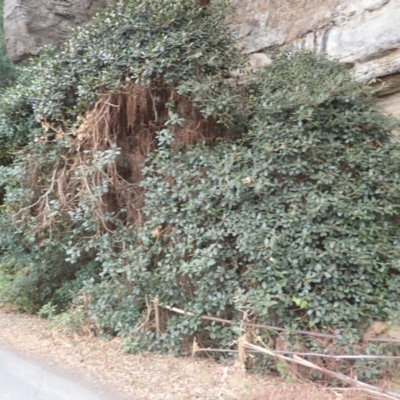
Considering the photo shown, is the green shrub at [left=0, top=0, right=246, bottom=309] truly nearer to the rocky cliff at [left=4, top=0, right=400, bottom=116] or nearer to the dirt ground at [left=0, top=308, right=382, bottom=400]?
the dirt ground at [left=0, top=308, right=382, bottom=400]

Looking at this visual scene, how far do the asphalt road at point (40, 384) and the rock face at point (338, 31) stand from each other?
18.1ft

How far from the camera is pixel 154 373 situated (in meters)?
4.77

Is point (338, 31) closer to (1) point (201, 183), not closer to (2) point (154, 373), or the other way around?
(1) point (201, 183)

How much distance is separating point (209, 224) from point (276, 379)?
195cm

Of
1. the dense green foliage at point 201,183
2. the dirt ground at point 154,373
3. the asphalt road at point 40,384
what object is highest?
the dense green foliage at point 201,183

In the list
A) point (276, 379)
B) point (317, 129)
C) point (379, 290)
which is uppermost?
point (317, 129)

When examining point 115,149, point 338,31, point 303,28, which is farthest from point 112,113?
point 338,31

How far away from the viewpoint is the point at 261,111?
5379 millimetres

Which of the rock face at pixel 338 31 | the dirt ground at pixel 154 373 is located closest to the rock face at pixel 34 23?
the rock face at pixel 338 31

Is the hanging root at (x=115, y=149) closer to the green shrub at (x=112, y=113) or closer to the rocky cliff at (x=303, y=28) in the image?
the green shrub at (x=112, y=113)

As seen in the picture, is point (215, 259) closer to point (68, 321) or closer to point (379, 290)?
point (379, 290)

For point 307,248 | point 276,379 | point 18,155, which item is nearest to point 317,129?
point 307,248

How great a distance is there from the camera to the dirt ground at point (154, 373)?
13.4 feet

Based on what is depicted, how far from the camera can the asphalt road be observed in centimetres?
409
